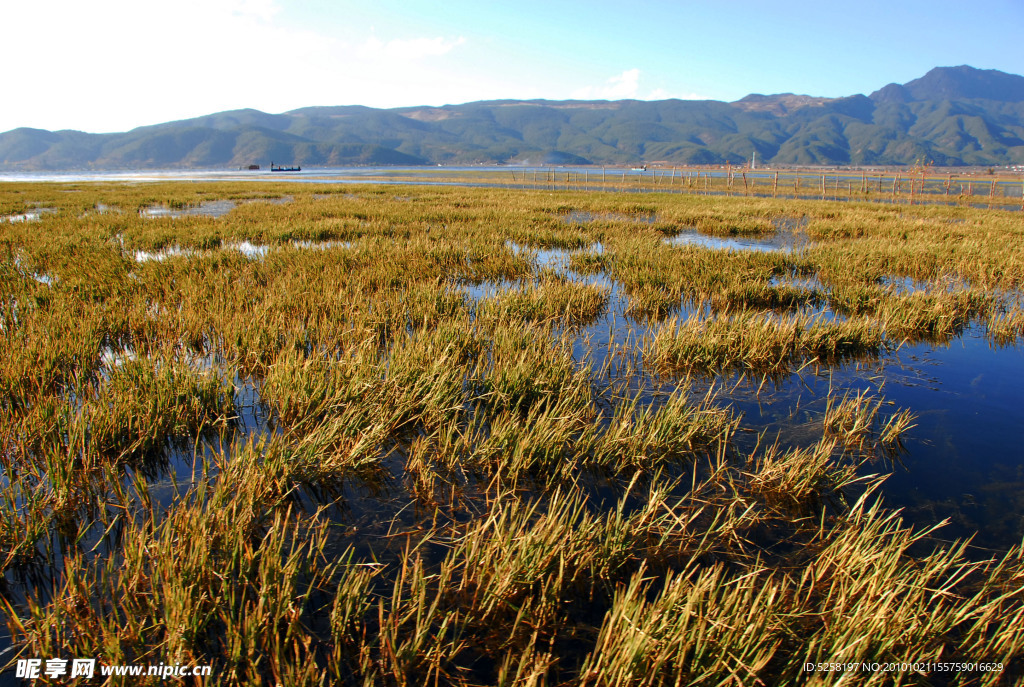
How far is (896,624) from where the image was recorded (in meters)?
2.07

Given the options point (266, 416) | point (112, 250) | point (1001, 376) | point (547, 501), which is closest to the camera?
point (547, 501)

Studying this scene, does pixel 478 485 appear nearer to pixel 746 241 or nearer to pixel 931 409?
pixel 931 409

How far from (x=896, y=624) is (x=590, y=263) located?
929 cm

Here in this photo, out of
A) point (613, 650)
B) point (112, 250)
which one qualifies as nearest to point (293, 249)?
point (112, 250)

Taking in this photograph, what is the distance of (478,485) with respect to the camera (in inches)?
136

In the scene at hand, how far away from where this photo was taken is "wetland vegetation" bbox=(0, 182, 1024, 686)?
2035 millimetres

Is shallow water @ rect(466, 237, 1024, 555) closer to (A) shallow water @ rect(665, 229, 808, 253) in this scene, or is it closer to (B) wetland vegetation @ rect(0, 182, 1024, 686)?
(B) wetland vegetation @ rect(0, 182, 1024, 686)

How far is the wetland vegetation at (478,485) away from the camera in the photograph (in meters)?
2.04

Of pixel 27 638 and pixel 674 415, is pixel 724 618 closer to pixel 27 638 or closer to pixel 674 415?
pixel 674 415

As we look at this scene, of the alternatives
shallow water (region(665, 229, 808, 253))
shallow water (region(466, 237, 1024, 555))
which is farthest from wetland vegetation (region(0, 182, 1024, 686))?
shallow water (region(665, 229, 808, 253))

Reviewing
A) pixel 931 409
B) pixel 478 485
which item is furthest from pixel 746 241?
pixel 478 485

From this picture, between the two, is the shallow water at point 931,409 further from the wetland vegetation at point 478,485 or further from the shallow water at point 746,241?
the shallow water at point 746,241

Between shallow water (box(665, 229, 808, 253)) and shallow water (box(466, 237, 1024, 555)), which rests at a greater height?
shallow water (box(665, 229, 808, 253))

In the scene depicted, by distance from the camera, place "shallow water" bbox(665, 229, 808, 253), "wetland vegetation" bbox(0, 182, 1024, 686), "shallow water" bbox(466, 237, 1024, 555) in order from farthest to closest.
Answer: "shallow water" bbox(665, 229, 808, 253), "shallow water" bbox(466, 237, 1024, 555), "wetland vegetation" bbox(0, 182, 1024, 686)
